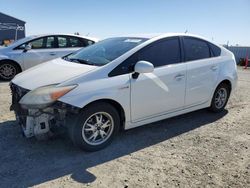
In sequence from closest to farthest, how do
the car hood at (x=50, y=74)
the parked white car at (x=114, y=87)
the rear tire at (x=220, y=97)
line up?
the parked white car at (x=114, y=87) → the car hood at (x=50, y=74) → the rear tire at (x=220, y=97)

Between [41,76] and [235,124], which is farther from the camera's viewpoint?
[235,124]

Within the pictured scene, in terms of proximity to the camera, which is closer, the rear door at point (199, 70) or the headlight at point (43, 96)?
the headlight at point (43, 96)

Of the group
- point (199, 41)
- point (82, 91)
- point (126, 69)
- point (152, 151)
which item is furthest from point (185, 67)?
point (82, 91)

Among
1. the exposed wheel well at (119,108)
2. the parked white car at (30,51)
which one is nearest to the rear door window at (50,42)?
the parked white car at (30,51)

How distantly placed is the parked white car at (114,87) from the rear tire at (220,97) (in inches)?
9.9

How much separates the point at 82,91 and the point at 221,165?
2.01 metres

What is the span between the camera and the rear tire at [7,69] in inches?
353

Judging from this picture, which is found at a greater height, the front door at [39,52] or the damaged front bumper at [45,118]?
the front door at [39,52]

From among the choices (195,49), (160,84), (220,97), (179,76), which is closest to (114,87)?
(160,84)

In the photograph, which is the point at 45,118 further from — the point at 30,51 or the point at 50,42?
the point at 50,42

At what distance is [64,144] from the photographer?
4.25m

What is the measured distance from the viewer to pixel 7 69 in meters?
Answer: 9.02

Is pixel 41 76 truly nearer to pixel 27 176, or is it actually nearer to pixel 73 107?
pixel 73 107

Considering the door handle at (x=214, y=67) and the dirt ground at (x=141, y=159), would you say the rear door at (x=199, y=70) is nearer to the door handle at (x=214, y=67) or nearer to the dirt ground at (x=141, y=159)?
the door handle at (x=214, y=67)
